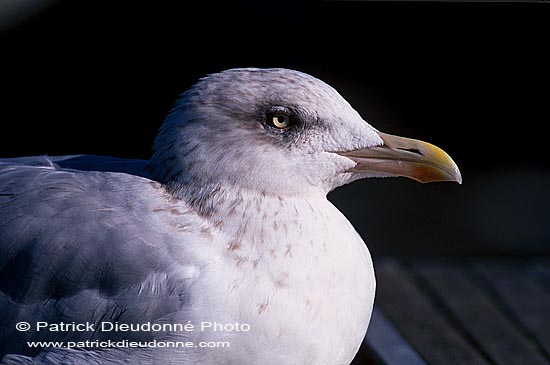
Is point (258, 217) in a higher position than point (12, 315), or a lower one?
higher

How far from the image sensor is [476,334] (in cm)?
271

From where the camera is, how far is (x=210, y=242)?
1.62 meters

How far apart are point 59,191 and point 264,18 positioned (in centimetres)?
239

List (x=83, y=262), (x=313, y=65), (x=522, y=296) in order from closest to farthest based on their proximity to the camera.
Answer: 1. (x=83, y=262)
2. (x=522, y=296)
3. (x=313, y=65)

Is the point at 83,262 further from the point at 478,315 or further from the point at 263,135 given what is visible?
the point at 478,315

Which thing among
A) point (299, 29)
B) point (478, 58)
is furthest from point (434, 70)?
point (299, 29)

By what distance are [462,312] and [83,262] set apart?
5.11 ft

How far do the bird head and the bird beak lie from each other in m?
0.02

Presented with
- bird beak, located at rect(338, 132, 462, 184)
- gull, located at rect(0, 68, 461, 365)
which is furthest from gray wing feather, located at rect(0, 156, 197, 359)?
bird beak, located at rect(338, 132, 462, 184)

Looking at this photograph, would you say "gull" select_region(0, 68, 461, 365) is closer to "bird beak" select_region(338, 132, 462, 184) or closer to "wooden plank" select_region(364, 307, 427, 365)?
"bird beak" select_region(338, 132, 462, 184)

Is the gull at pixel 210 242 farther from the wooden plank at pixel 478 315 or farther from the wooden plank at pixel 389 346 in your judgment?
the wooden plank at pixel 478 315

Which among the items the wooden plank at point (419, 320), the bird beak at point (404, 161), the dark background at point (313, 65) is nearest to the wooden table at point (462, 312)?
the wooden plank at point (419, 320)

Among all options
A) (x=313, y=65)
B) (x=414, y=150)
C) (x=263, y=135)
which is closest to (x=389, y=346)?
(x=414, y=150)

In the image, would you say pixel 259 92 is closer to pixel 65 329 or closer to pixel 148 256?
pixel 148 256
